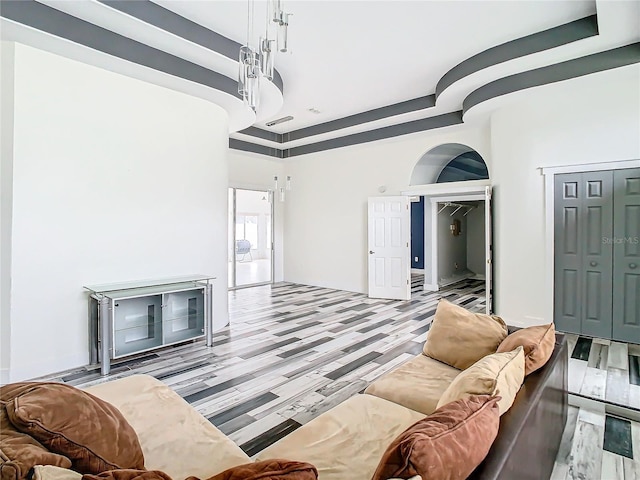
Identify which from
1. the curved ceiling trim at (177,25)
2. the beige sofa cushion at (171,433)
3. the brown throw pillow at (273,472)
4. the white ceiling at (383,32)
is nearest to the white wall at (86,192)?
the curved ceiling trim at (177,25)

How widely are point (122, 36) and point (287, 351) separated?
372 centimetres

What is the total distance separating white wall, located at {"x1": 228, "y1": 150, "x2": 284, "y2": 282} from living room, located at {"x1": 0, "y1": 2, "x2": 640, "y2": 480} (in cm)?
180

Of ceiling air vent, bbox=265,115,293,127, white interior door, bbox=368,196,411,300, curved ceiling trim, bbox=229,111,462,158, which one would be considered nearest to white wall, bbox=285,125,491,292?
curved ceiling trim, bbox=229,111,462,158

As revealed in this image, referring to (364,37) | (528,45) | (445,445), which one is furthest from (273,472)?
(528,45)

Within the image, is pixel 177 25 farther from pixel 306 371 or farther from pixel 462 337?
pixel 462 337

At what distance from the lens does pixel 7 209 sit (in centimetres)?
318

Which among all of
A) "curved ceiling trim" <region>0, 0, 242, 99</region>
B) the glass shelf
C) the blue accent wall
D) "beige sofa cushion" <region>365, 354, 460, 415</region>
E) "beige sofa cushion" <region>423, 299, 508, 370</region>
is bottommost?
"beige sofa cushion" <region>365, 354, 460, 415</region>

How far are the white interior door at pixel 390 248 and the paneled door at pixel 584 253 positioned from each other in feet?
8.54

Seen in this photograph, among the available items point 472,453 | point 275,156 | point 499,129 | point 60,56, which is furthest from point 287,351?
point 275,156

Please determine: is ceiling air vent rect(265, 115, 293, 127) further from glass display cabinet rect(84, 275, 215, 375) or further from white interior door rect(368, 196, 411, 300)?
glass display cabinet rect(84, 275, 215, 375)

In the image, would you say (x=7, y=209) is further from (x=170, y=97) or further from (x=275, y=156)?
(x=275, y=156)

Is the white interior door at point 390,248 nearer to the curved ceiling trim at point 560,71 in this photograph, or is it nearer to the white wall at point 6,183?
the curved ceiling trim at point 560,71

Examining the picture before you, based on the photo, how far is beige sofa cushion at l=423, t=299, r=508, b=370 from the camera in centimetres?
236

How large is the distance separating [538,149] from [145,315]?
17.7 feet
